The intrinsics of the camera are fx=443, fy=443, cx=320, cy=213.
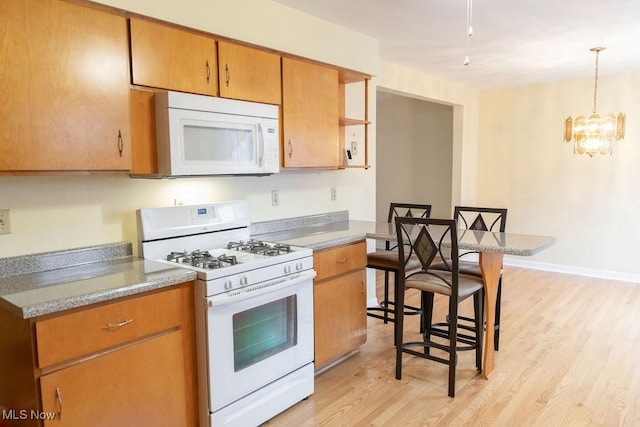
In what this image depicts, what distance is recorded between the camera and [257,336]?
7.59 feet

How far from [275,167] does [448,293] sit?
129 cm

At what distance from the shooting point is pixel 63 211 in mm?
2162

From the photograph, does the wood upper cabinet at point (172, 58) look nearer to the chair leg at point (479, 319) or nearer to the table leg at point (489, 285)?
the table leg at point (489, 285)

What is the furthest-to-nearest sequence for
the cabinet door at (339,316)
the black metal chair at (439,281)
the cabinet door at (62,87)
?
the cabinet door at (339,316)
the black metal chair at (439,281)
the cabinet door at (62,87)

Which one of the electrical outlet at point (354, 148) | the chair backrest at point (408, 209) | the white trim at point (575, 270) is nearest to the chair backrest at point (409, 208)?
the chair backrest at point (408, 209)

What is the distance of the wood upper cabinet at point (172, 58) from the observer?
216 centimetres

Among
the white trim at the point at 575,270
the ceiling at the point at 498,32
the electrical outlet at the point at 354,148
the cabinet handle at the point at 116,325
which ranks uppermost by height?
the ceiling at the point at 498,32

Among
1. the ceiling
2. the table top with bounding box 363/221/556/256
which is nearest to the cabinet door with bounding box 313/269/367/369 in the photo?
the table top with bounding box 363/221/556/256

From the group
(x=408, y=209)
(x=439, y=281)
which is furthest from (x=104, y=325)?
(x=408, y=209)

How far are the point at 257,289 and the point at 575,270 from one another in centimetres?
494

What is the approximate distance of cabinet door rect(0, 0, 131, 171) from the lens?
1.76 meters

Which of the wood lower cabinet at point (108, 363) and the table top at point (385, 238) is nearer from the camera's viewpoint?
the wood lower cabinet at point (108, 363)

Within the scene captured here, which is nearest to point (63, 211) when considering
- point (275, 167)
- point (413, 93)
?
point (275, 167)

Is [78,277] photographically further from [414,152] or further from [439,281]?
[414,152]
